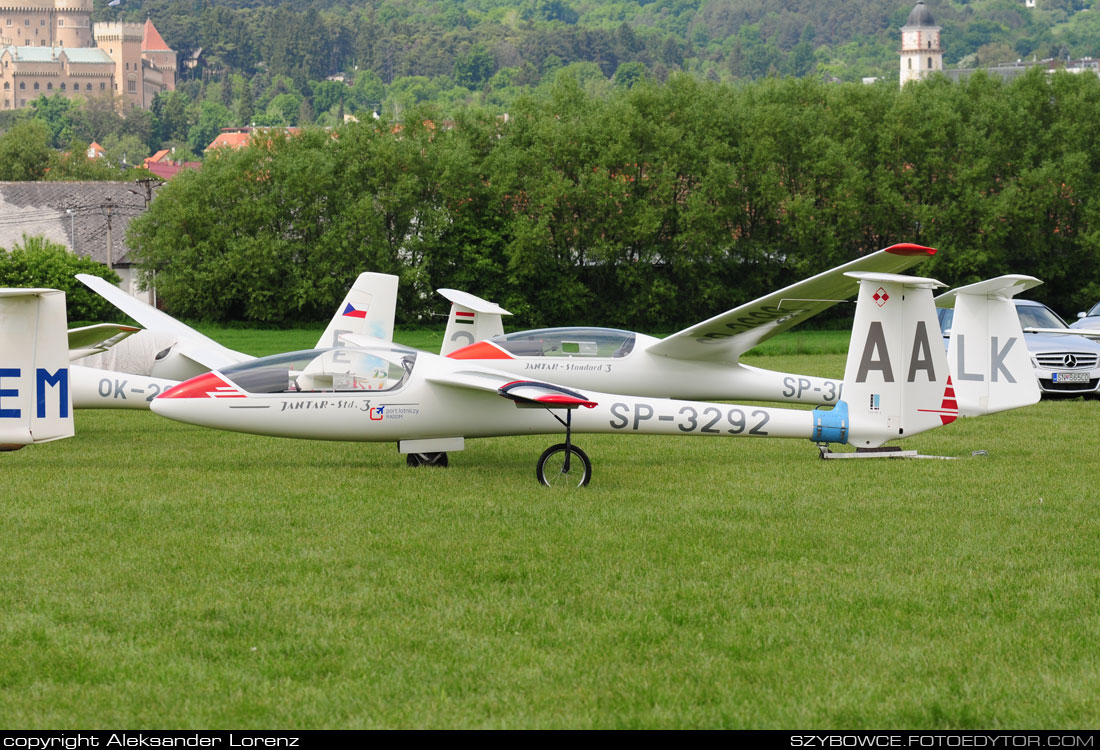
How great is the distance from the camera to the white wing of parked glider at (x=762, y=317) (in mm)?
13273

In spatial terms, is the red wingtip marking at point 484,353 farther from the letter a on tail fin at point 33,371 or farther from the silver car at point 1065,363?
the silver car at point 1065,363

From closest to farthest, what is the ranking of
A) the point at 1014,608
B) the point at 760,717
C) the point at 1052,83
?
the point at 760,717 → the point at 1014,608 → the point at 1052,83

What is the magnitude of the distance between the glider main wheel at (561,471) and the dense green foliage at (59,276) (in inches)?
1261

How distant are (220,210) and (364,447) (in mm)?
33999

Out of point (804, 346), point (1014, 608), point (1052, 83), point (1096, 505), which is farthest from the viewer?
point (1052, 83)

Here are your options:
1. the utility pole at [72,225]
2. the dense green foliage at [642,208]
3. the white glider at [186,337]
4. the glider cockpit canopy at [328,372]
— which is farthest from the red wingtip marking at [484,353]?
the utility pole at [72,225]

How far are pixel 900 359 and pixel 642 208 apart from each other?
34.4 meters

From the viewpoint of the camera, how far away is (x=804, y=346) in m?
33.8

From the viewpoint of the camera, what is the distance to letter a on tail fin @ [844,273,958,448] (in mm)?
11805

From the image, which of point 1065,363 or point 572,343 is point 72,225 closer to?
point 572,343

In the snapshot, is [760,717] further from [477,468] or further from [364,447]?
[364,447]

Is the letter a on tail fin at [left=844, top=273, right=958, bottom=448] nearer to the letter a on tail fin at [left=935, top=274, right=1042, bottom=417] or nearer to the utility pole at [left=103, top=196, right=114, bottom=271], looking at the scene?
the letter a on tail fin at [left=935, top=274, right=1042, bottom=417]

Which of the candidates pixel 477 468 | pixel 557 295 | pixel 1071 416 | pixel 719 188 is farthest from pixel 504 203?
pixel 477 468

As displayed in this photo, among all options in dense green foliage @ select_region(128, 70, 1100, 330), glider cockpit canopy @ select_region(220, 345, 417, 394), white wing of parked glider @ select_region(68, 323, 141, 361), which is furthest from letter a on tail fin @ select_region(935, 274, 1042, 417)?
dense green foliage @ select_region(128, 70, 1100, 330)
